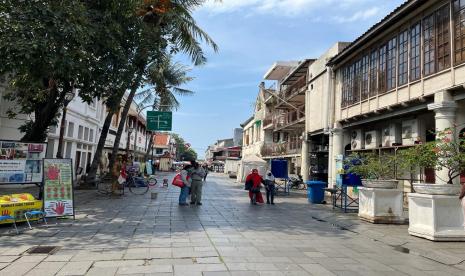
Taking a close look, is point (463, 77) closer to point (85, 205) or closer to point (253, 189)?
point (253, 189)

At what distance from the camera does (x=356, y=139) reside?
22.5 metres

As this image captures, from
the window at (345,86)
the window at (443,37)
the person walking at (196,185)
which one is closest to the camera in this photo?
the window at (443,37)

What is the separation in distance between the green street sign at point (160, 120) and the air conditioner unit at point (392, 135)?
17227mm

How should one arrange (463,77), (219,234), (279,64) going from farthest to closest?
1. (279,64)
2. (463,77)
3. (219,234)

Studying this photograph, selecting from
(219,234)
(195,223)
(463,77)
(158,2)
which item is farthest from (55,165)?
(463,77)

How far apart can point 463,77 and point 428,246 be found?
713 centimetres

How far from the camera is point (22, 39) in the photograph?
948cm

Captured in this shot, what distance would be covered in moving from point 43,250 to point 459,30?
1392cm

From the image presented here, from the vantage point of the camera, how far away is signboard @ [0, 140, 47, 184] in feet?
37.2

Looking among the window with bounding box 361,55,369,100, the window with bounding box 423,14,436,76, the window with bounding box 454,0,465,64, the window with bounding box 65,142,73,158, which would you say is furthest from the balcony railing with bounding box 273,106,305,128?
the window with bounding box 454,0,465,64

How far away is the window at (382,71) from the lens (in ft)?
61.0

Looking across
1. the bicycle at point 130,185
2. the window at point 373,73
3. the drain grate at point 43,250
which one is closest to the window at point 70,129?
the bicycle at point 130,185

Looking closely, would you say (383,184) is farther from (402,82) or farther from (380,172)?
(402,82)

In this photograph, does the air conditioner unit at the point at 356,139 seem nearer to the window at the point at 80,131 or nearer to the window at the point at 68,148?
the window at the point at 68,148
